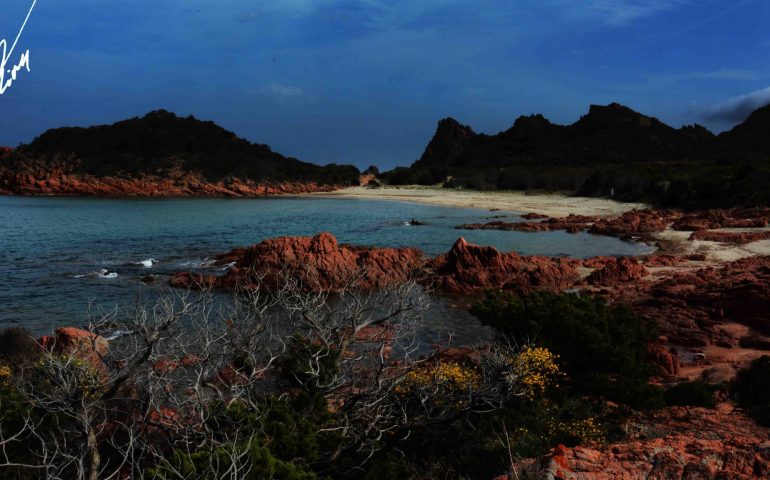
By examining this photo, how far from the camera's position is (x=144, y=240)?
130 feet

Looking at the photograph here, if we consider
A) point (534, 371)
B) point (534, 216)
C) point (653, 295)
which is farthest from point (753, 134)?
point (534, 371)

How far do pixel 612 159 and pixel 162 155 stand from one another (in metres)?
97.7

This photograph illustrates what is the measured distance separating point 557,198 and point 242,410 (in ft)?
219

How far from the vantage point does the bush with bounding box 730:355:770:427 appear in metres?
8.70

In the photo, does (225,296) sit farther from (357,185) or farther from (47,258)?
(357,185)

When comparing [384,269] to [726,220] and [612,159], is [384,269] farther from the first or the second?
[612,159]

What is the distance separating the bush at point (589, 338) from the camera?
9891 millimetres

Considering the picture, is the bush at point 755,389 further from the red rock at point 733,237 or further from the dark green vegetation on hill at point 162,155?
the dark green vegetation on hill at point 162,155

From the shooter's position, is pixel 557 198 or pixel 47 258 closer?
pixel 47 258

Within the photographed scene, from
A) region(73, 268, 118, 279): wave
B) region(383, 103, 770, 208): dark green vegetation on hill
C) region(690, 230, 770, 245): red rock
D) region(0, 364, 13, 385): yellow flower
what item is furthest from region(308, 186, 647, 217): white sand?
region(0, 364, 13, 385): yellow flower

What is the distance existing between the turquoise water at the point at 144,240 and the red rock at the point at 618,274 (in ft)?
23.0

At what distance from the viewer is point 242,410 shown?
306 inches

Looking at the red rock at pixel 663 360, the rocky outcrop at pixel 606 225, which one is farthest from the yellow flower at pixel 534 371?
the rocky outcrop at pixel 606 225

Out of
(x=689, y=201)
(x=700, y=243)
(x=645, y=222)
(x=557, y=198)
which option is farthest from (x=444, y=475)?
(x=557, y=198)
